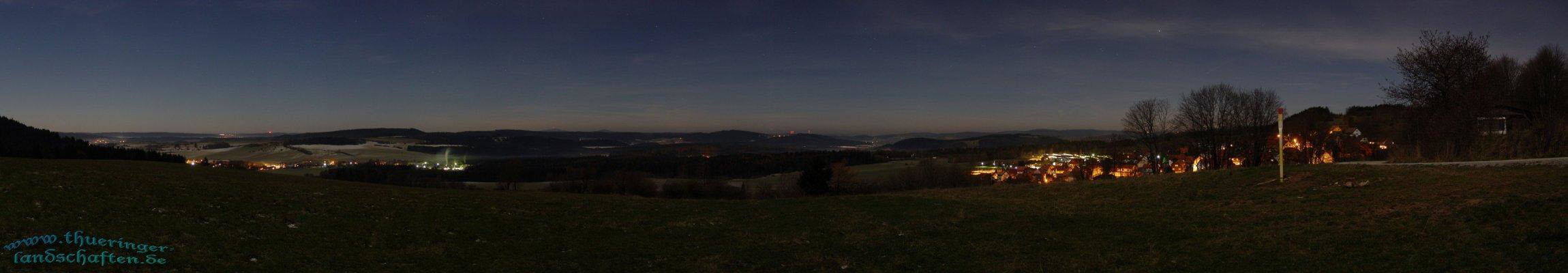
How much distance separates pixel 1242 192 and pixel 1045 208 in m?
5.38

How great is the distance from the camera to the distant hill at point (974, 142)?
168000mm

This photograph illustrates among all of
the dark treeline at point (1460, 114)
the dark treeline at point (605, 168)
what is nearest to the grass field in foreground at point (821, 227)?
the dark treeline at point (1460, 114)

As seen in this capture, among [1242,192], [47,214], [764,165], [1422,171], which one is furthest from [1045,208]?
[764,165]

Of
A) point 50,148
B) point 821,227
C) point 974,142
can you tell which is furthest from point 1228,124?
point 974,142

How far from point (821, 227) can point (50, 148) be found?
5781cm

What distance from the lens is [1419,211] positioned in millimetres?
12078

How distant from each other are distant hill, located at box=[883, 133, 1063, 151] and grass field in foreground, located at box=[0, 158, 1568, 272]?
150m

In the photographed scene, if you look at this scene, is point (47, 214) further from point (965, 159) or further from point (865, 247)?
point (965, 159)

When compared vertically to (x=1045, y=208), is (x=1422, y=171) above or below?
above

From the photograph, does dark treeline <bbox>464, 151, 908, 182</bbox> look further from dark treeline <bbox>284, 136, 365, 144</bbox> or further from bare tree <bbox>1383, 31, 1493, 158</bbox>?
bare tree <bbox>1383, 31, 1493, 158</bbox>

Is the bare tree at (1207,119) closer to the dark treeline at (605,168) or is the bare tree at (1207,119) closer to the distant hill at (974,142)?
the dark treeline at (605,168)

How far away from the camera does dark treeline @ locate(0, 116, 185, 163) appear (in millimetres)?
40500

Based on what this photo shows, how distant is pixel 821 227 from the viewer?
1592cm

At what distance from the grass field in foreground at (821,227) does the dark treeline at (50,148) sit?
32.4 meters
